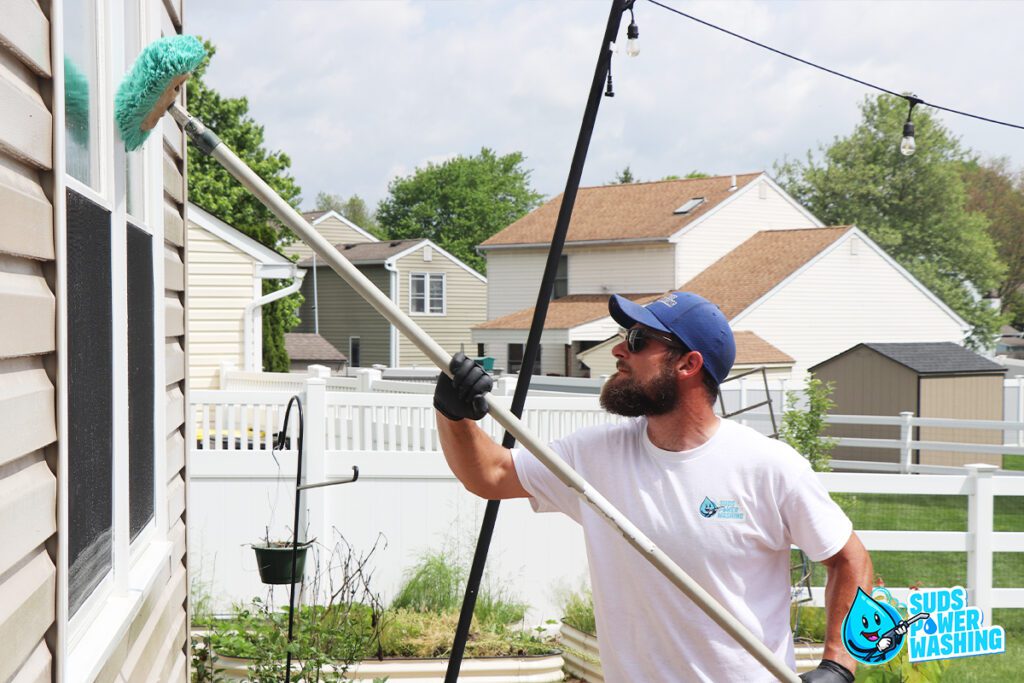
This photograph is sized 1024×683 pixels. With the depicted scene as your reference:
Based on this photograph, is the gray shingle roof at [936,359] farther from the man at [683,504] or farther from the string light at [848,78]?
the man at [683,504]

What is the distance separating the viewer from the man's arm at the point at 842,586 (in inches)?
117

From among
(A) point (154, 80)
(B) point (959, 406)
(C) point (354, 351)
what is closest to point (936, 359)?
(B) point (959, 406)

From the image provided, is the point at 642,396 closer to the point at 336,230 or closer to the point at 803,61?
the point at 803,61

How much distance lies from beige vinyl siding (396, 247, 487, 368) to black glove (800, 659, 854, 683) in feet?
123

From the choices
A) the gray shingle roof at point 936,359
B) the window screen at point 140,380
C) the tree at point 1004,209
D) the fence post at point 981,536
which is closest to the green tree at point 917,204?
the tree at point 1004,209

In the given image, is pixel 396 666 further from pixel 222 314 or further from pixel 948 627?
pixel 222 314

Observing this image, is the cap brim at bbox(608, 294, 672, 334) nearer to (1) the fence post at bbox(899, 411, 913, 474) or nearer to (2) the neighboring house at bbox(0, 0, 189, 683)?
(2) the neighboring house at bbox(0, 0, 189, 683)

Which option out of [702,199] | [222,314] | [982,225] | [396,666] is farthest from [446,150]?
[396,666]

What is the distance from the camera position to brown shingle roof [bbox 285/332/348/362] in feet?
117

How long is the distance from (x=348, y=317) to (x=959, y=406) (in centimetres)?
2850

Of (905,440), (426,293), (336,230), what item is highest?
(336,230)

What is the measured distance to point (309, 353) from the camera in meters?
35.8

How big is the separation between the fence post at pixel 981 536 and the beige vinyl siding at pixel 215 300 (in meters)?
11.2

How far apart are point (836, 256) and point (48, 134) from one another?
91.9 ft
